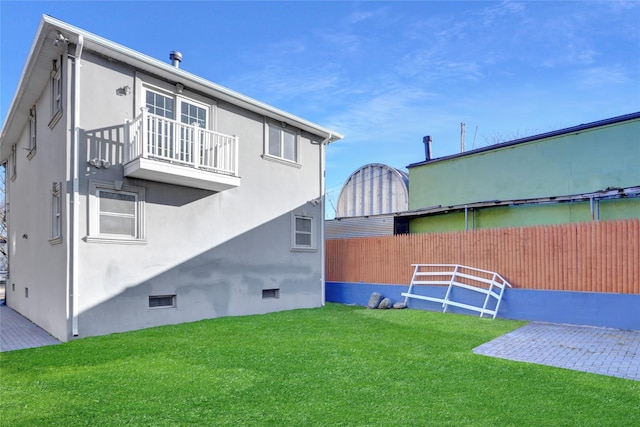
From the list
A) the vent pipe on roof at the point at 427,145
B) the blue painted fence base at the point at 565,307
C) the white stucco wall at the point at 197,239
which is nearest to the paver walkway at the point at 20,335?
the white stucco wall at the point at 197,239

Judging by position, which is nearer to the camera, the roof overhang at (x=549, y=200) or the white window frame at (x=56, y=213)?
the white window frame at (x=56, y=213)

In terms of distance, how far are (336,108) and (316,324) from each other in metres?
10.1

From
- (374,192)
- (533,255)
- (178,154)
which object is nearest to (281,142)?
(178,154)

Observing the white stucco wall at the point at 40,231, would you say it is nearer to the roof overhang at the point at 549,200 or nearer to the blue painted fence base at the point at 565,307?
the blue painted fence base at the point at 565,307

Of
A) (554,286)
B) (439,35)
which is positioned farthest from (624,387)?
(439,35)

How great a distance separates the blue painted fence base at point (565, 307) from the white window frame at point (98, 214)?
7.68 m

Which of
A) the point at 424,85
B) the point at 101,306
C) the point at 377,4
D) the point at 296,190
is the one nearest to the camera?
the point at 101,306

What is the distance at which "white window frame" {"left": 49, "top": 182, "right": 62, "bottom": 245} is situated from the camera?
8148mm

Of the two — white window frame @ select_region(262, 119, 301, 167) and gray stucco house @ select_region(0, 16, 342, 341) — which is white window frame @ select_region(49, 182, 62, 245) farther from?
white window frame @ select_region(262, 119, 301, 167)

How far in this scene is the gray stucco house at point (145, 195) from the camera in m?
7.77

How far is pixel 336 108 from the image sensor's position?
53.9ft

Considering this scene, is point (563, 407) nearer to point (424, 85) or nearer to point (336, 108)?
point (424, 85)

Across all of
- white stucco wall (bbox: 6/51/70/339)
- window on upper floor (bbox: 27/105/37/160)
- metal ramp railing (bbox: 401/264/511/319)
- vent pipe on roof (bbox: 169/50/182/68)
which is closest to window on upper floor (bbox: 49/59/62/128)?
white stucco wall (bbox: 6/51/70/339)

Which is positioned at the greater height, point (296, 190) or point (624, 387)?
point (296, 190)
